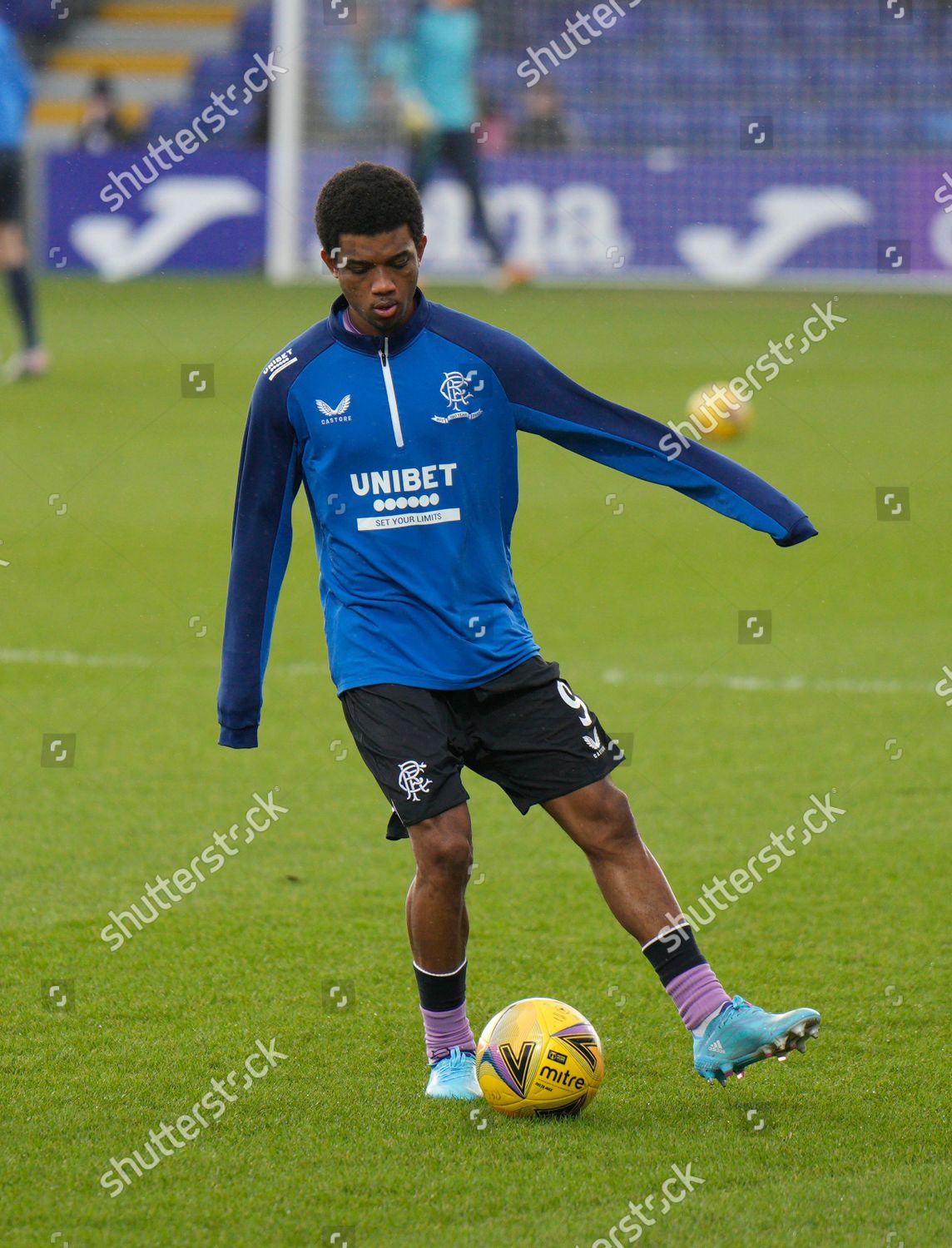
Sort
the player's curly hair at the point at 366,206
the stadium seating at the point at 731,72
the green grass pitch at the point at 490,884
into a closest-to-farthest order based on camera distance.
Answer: the green grass pitch at the point at 490,884
the player's curly hair at the point at 366,206
the stadium seating at the point at 731,72

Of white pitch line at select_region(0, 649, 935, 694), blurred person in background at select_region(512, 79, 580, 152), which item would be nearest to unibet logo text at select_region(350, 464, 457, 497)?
Result: white pitch line at select_region(0, 649, 935, 694)

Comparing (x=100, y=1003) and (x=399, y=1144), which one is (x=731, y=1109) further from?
(x=100, y=1003)

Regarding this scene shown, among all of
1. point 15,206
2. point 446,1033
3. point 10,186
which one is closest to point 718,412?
point 15,206

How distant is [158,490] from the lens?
1111cm

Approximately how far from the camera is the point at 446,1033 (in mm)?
3965

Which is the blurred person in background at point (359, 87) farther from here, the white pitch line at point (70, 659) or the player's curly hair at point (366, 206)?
the player's curly hair at point (366, 206)

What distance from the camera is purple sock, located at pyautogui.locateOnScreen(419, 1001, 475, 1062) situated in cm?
396

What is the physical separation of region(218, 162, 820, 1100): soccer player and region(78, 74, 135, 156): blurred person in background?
17783 millimetres

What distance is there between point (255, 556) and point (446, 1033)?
1.12m

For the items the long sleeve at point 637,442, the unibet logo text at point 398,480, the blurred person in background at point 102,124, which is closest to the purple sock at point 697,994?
the long sleeve at point 637,442

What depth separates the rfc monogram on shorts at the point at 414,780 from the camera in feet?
→ 12.1

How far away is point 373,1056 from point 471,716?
0.85 meters

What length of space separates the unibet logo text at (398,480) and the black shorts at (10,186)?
9.90 m

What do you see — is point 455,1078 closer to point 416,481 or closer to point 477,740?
point 477,740
